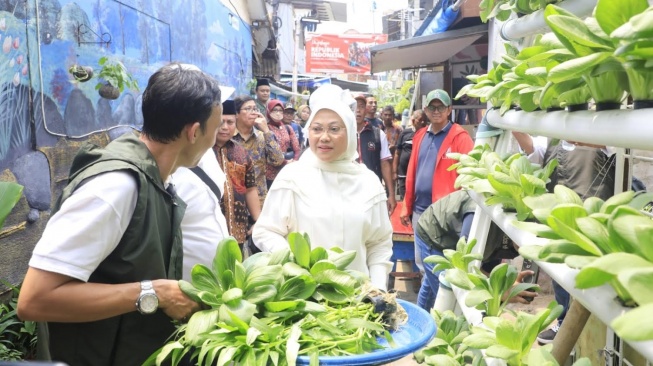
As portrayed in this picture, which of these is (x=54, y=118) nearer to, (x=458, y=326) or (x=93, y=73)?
(x=93, y=73)

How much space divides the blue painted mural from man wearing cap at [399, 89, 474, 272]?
2875 mm

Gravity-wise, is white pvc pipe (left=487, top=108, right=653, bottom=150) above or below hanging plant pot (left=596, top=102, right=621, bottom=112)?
below

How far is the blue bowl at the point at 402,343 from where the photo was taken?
1533 mm

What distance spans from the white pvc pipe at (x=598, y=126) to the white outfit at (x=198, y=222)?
1340 millimetres

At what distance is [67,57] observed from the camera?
4.72 meters

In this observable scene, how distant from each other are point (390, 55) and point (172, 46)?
3.40 metres

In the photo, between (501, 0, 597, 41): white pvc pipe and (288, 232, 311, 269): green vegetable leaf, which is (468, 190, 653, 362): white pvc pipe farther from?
(288, 232, 311, 269): green vegetable leaf

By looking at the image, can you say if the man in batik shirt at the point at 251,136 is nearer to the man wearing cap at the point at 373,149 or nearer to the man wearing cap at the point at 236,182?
the man wearing cap at the point at 236,182

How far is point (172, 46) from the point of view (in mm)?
8000

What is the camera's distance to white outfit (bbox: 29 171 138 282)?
1.69 metres

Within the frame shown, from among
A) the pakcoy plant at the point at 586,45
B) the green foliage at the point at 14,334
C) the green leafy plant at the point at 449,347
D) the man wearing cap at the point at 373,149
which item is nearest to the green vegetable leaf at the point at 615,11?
the pakcoy plant at the point at 586,45

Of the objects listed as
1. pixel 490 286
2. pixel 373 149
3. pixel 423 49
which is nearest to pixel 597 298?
pixel 490 286

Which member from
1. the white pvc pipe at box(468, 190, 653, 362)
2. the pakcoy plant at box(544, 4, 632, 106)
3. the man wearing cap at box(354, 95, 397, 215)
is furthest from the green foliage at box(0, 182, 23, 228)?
the man wearing cap at box(354, 95, 397, 215)

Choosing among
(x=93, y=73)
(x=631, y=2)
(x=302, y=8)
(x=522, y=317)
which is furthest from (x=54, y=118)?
(x=302, y=8)
